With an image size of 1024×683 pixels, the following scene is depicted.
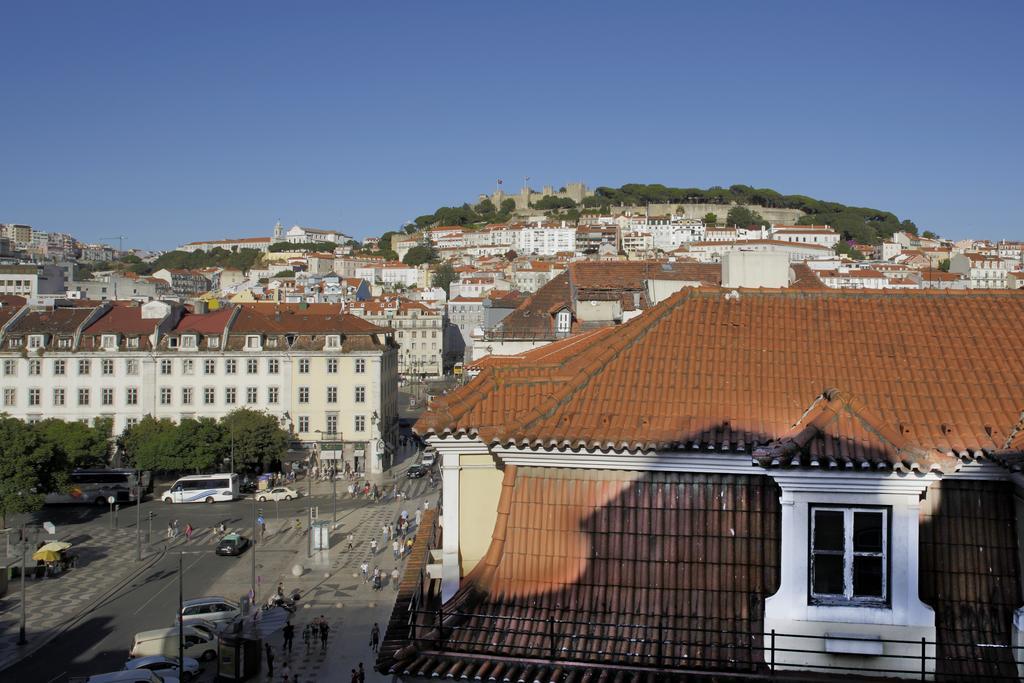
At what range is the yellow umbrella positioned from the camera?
116 feet

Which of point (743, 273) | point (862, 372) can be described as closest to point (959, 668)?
point (862, 372)

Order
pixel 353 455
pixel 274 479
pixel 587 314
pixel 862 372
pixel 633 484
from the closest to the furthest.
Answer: pixel 633 484, pixel 862 372, pixel 587 314, pixel 274 479, pixel 353 455

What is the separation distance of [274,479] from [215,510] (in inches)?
263

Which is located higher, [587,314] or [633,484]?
[587,314]

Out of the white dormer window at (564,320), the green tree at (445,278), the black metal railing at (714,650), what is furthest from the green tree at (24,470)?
the green tree at (445,278)

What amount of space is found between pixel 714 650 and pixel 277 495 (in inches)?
1769

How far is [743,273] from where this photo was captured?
40.6 feet

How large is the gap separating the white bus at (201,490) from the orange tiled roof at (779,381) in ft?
145

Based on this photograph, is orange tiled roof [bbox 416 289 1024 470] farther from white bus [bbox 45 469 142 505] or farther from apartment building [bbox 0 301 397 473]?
apartment building [bbox 0 301 397 473]

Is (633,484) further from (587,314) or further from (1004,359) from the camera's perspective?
(587,314)

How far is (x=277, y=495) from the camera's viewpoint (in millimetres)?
49406

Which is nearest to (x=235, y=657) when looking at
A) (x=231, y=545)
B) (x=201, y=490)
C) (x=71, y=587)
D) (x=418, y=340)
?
(x=71, y=587)

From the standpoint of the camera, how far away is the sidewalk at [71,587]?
28750 mm

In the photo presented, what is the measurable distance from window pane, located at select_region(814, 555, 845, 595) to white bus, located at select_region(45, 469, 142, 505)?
154 feet
